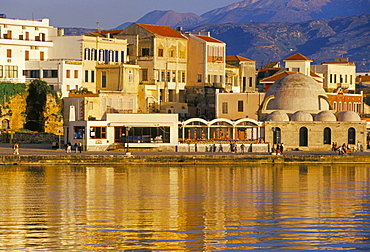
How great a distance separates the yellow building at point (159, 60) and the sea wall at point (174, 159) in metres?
24.9

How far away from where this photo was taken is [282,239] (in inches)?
1300

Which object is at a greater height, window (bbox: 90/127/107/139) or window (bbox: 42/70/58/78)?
window (bbox: 42/70/58/78)

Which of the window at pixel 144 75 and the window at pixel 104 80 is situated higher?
the window at pixel 144 75

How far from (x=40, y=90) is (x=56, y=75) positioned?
3.33 metres

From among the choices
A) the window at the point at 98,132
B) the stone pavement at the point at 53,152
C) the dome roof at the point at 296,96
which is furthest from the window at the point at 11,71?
the dome roof at the point at 296,96

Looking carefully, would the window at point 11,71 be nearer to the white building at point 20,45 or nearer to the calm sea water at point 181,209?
the white building at point 20,45

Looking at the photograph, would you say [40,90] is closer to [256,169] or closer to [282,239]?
[256,169]

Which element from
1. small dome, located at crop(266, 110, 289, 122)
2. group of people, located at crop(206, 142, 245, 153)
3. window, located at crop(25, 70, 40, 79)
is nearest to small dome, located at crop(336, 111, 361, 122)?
small dome, located at crop(266, 110, 289, 122)

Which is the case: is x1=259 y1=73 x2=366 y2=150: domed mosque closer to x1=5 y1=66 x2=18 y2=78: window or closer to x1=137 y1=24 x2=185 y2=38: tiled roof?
x1=137 y1=24 x2=185 y2=38: tiled roof

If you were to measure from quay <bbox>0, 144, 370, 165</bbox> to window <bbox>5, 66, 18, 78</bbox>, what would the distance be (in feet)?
45.4

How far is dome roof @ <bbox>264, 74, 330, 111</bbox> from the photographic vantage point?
81750mm

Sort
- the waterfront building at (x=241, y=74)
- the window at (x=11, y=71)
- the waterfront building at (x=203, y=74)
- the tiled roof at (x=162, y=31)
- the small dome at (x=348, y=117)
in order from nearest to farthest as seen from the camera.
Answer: the small dome at (x=348, y=117)
the window at (x=11, y=71)
the tiled roof at (x=162, y=31)
the waterfront building at (x=203, y=74)
the waterfront building at (x=241, y=74)

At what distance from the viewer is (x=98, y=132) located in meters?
71.2

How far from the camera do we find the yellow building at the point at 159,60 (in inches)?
3666
